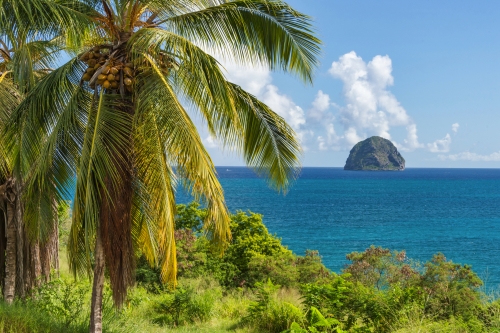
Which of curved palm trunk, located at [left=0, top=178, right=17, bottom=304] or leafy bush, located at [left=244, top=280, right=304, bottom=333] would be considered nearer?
curved palm trunk, located at [left=0, top=178, right=17, bottom=304]

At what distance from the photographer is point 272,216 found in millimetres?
63344

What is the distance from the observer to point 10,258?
9.49 m

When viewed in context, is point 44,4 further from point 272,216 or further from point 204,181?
point 272,216

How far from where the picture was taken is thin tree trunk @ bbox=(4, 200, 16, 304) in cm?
934

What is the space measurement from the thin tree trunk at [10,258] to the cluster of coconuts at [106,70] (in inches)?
174

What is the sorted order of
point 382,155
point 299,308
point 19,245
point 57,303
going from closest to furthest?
point 57,303
point 19,245
point 299,308
point 382,155

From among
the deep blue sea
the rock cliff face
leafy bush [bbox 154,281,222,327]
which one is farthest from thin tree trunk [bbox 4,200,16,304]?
the rock cliff face

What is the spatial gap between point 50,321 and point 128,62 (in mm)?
4060

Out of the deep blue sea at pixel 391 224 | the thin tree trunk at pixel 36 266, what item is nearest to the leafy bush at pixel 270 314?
the thin tree trunk at pixel 36 266

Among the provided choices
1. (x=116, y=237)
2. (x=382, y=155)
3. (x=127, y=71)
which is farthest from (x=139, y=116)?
(x=382, y=155)

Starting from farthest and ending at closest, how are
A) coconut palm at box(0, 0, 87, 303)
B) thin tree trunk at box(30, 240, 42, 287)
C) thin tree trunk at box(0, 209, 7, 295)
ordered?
thin tree trunk at box(0, 209, 7, 295)
thin tree trunk at box(30, 240, 42, 287)
coconut palm at box(0, 0, 87, 303)

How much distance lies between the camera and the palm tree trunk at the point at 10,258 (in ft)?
30.7

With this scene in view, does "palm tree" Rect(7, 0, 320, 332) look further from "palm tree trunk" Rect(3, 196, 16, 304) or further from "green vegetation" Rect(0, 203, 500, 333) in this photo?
"palm tree trunk" Rect(3, 196, 16, 304)

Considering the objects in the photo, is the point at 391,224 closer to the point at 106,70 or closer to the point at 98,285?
Result: the point at 98,285
